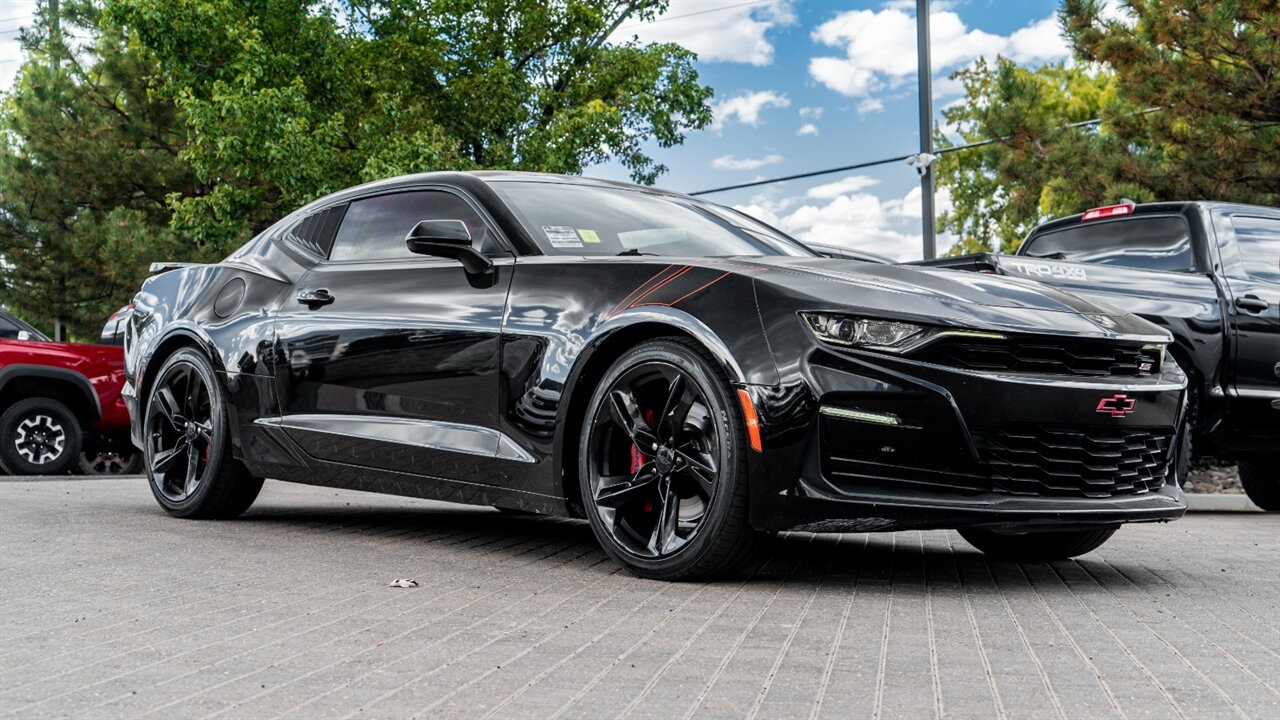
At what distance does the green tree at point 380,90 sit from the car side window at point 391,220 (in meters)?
→ 12.8

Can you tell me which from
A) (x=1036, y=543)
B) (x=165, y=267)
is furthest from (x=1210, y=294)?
(x=165, y=267)

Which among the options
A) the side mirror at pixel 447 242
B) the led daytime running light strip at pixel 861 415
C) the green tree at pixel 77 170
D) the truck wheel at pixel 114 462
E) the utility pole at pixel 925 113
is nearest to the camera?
the led daytime running light strip at pixel 861 415

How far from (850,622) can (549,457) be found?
142cm

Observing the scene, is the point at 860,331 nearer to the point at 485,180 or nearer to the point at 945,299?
the point at 945,299

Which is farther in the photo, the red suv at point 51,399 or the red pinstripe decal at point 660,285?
the red suv at point 51,399

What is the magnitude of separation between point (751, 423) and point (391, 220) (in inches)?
100

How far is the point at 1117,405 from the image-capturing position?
4793 mm

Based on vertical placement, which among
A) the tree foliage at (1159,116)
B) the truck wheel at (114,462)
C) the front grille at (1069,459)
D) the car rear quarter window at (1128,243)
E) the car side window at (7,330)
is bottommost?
the truck wheel at (114,462)

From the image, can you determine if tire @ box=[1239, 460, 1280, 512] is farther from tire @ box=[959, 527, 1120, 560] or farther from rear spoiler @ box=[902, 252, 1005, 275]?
tire @ box=[959, 527, 1120, 560]

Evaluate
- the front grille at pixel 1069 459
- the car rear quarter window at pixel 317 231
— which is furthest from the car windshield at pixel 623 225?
the front grille at pixel 1069 459

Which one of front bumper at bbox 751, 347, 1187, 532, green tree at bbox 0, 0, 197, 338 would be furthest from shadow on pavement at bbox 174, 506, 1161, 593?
green tree at bbox 0, 0, 197, 338

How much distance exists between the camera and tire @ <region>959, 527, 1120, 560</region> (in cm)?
569

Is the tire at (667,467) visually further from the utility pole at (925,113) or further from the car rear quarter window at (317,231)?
the utility pole at (925,113)

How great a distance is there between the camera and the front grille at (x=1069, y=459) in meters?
4.59
